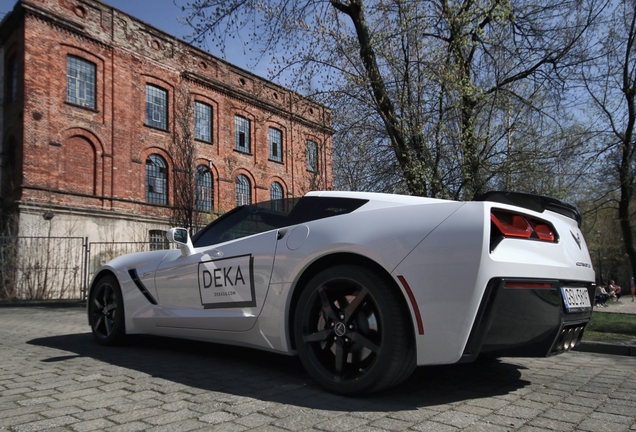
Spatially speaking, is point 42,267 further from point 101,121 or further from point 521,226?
point 521,226

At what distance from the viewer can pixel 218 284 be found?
3.98 metres

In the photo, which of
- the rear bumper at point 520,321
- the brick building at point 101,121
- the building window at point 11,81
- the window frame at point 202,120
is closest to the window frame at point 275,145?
the brick building at point 101,121

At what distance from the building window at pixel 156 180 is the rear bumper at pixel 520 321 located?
24.5m

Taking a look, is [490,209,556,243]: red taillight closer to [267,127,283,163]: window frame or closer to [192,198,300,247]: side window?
[192,198,300,247]: side window

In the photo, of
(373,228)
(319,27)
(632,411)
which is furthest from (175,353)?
(319,27)

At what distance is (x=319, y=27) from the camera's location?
10.9m

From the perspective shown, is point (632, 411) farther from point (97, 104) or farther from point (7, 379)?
point (97, 104)

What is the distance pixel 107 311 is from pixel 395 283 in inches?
137

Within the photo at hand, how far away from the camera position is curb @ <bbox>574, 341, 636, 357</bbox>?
5320mm

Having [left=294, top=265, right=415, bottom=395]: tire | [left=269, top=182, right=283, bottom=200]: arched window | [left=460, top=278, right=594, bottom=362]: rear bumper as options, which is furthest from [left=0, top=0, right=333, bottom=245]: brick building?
[left=460, top=278, right=594, bottom=362]: rear bumper

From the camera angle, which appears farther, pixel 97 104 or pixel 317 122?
pixel 97 104

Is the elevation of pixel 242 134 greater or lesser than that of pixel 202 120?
lesser

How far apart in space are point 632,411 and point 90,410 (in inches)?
119

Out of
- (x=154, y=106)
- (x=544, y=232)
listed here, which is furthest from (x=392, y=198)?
(x=154, y=106)
